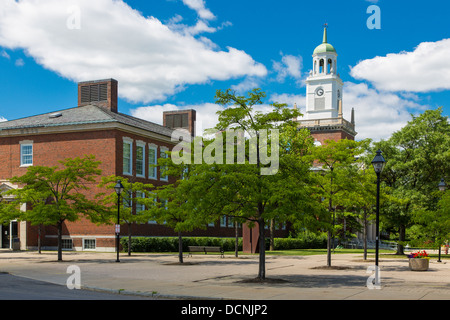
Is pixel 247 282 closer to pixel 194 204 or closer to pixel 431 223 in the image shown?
pixel 194 204

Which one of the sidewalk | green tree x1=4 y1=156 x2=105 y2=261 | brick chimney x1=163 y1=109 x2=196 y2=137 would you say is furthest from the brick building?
the sidewalk

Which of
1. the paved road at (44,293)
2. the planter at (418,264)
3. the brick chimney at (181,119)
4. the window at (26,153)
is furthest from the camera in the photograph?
the brick chimney at (181,119)

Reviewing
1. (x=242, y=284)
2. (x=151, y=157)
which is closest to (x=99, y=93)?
(x=151, y=157)

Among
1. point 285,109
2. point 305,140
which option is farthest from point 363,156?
point 285,109

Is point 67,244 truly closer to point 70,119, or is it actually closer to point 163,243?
point 163,243

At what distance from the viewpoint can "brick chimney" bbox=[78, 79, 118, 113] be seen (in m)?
51.2

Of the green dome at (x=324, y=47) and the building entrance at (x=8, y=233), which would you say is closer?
the building entrance at (x=8, y=233)

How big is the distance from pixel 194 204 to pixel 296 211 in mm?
3754

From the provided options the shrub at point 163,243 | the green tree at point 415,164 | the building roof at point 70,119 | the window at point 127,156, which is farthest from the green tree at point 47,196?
the green tree at point 415,164

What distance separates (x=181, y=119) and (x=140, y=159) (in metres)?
16.2

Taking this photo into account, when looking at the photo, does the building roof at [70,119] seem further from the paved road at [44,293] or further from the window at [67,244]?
the paved road at [44,293]

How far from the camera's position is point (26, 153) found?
4850cm

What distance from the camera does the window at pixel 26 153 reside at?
159 feet
